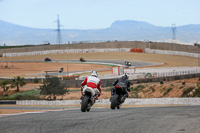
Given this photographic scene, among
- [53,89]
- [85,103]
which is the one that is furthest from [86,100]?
[53,89]

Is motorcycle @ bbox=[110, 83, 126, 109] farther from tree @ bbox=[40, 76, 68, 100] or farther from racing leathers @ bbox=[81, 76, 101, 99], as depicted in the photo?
tree @ bbox=[40, 76, 68, 100]

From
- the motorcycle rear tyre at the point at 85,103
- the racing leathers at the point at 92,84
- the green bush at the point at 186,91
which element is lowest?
the green bush at the point at 186,91

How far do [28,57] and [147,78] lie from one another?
5727 cm

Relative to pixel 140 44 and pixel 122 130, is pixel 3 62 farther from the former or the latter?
pixel 122 130

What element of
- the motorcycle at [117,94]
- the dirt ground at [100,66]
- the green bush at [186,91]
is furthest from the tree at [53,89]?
the motorcycle at [117,94]

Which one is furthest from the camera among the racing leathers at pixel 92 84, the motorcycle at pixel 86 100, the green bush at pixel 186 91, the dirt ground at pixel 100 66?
the dirt ground at pixel 100 66

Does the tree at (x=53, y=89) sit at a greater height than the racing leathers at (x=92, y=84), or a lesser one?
lesser

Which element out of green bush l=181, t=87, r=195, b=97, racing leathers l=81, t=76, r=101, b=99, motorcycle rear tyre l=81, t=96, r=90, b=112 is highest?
racing leathers l=81, t=76, r=101, b=99

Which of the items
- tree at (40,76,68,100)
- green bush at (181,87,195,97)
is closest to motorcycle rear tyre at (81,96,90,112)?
green bush at (181,87,195,97)

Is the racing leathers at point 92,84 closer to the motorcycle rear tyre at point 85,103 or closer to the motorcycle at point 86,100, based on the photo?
the motorcycle at point 86,100

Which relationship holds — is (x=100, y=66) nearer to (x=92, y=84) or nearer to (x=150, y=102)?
(x=150, y=102)

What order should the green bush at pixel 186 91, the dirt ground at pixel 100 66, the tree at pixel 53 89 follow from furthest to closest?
the tree at pixel 53 89 < the dirt ground at pixel 100 66 < the green bush at pixel 186 91

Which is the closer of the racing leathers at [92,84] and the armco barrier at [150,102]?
the racing leathers at [92,84]

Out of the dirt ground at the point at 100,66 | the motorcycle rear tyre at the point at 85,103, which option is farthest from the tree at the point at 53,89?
the motorcycle rear tyre at the point at 85,103
